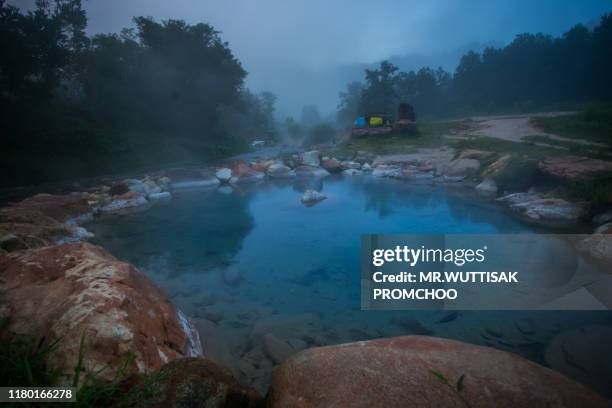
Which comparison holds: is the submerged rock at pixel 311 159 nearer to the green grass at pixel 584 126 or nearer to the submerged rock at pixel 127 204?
the submerged rock at pixel 127 204

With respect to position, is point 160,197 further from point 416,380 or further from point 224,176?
point 416,380

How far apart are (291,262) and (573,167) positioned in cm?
923

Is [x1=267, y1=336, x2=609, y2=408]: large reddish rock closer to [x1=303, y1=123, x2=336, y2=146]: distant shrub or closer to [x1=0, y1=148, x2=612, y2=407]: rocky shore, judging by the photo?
[x1=0, y1=148, x2=612, y2=407]: rocky shore

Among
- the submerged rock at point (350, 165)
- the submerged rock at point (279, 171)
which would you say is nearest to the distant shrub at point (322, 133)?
the submerged rock at point (350, 165)

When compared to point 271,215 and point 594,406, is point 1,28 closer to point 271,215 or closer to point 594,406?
point 271,215

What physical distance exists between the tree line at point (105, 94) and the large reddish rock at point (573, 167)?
23703mm

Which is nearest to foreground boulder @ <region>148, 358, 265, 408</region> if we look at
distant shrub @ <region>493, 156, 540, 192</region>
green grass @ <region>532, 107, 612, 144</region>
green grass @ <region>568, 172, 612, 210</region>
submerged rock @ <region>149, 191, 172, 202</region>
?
green grass @ <region>568, 172, 612, 210</region>

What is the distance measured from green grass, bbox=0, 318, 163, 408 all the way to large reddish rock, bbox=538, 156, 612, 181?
36.0 ft

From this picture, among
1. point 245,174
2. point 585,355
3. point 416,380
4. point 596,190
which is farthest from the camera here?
point 245,174

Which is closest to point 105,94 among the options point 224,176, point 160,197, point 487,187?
point 224,176

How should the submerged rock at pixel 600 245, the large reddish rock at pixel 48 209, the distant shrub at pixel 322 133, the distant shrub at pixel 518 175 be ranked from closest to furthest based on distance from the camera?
the submerged rock at pixel 600 245 < the large reddish rock at pixel 48 209 < the distant shrub at pixel 518 175 < the distant shrub at pixel 322 133

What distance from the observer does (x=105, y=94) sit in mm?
25797

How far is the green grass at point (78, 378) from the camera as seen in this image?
1.53 metres

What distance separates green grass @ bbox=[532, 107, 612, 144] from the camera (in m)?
14.0
